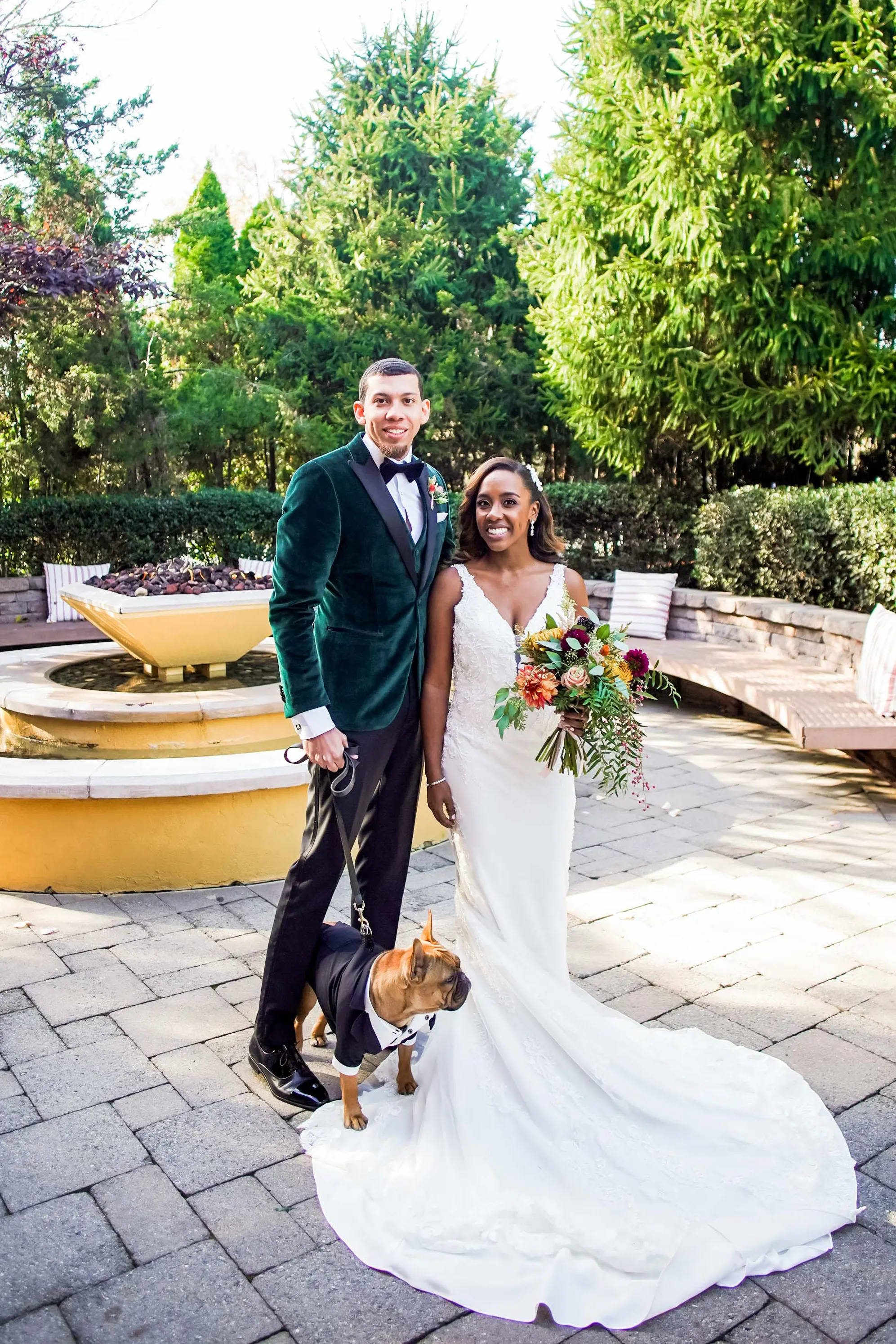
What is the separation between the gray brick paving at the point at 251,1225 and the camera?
7.48 ft

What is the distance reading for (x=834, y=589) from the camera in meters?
7.97

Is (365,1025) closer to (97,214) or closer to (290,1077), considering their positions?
(290,1077)

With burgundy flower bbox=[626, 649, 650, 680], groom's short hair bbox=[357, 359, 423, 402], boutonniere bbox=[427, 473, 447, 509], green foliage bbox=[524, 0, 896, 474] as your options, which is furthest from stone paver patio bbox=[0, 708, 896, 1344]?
green foliage bbox=[524, 0, 896, 474]

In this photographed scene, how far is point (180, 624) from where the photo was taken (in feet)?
19.5

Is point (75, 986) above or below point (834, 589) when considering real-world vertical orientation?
below

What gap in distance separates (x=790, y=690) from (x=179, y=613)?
3913mm

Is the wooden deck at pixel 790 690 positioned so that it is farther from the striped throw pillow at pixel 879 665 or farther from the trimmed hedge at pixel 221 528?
the trimmed hedge at pixel 221 528

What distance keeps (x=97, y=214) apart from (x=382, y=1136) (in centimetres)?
1374

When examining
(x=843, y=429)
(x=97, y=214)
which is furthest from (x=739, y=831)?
(x=97, y=214)

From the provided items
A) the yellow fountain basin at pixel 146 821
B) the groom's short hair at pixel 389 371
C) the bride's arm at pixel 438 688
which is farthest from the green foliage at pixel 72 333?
the bride's arm at pixel 438 688

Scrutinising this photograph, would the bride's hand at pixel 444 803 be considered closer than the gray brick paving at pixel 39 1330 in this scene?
No

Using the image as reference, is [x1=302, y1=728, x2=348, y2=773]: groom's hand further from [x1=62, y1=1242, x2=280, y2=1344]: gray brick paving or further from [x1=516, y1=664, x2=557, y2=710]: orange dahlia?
[x1=62, y1=1242, x2=280, y2=1344]: gray brick paving

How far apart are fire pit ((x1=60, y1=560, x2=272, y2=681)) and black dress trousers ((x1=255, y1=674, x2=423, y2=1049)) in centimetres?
311

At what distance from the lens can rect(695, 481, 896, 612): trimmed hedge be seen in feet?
24.3
